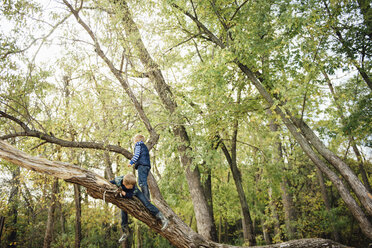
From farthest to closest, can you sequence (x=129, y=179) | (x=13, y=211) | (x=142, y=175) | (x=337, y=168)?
(x=13, y=211) → (x=337, y=168) → (x=142, y=175) → (x=129, y=179)

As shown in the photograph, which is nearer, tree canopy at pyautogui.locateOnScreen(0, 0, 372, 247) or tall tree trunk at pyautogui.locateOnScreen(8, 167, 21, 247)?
tree canopy at pyautogui.locateOnScreen(0, 0, 372, 247)

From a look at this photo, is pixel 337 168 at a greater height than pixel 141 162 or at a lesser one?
lesser

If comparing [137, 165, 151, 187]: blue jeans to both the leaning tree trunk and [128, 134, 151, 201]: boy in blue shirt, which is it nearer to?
[128, 134, 151, 201]: boy in blue shirt

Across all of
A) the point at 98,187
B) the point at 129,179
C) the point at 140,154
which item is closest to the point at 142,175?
the point at 140,154

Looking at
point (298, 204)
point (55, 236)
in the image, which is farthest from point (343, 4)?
point (55, 236)

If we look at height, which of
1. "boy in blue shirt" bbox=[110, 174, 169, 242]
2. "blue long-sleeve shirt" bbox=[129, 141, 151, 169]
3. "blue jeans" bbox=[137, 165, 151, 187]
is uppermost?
"blue long-sleeve shirt" bbox=[129, 141, 151, 169]

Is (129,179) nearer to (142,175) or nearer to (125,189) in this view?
(125,189)

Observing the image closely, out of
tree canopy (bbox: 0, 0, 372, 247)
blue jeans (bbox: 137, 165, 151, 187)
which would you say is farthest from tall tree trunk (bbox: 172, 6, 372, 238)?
blue jeans (bbox: 137, 165, 151, 187)

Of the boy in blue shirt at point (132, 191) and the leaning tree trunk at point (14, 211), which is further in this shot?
the leaning tree trunk at point (14, 211)

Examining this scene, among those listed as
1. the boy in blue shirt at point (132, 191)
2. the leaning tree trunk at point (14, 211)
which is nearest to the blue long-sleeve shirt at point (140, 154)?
the boy in blue shirt at point (132, 191)

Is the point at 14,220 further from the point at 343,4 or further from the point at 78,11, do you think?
the point at 343,4

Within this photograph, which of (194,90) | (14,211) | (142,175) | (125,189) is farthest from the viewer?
(14,211)

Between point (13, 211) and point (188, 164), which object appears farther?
point (13, 211)

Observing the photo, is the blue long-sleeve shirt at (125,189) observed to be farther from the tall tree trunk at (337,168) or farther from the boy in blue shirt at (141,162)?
the tall tree trunk at (337,168)
